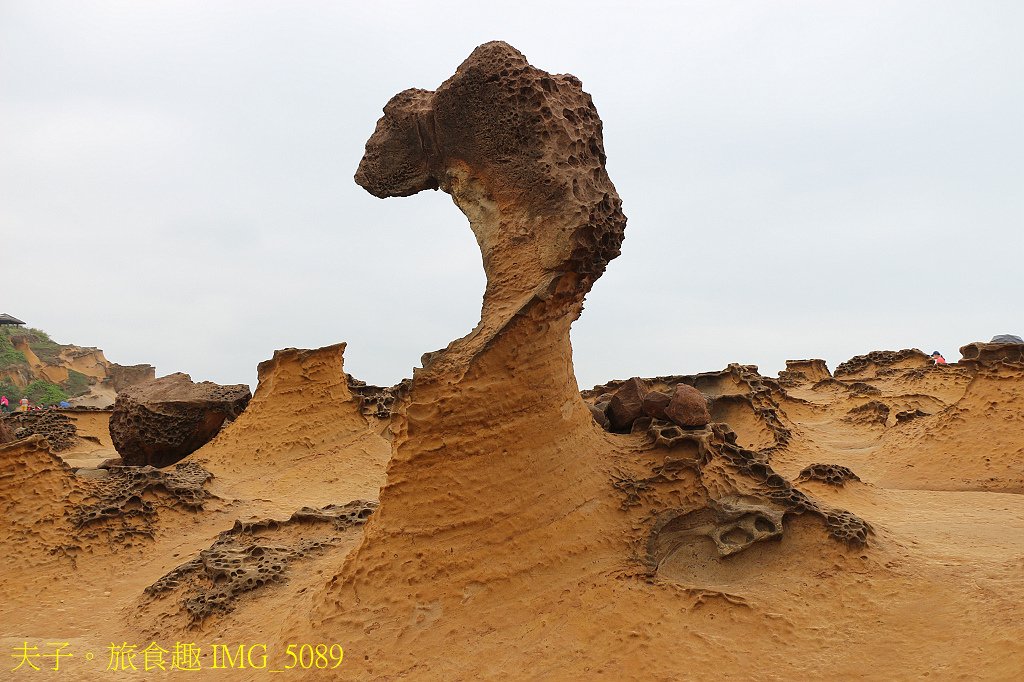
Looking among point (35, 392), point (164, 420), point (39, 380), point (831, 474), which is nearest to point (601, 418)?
point (831, 474)

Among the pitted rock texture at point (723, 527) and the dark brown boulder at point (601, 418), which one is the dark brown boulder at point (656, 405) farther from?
the pitted rock texture at point (723, 527)

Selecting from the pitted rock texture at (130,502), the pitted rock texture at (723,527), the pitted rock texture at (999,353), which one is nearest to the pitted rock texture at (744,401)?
the pitted rock texture at (999,353)

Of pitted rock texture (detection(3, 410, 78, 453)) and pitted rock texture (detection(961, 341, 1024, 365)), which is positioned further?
pitted rock texture (detection(3, 410, 78, 453))

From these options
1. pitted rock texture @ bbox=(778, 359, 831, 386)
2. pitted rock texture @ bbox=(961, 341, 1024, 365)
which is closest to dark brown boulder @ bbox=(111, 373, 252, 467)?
pitted rock texture @ bbox=(961, 341, 1024, 365)

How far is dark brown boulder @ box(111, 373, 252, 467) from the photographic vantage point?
8.48 metres

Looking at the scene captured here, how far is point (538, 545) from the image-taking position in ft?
11.6

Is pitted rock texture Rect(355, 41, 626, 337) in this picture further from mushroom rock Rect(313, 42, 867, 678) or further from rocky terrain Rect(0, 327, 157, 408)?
rocky terrain Rect(0, 327, 157, 408)

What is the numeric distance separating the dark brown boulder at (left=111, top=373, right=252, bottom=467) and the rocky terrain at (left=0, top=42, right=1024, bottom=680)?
3.34 metres

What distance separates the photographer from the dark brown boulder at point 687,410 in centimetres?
430

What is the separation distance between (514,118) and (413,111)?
0.84 m

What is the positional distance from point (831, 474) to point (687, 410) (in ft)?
7.68

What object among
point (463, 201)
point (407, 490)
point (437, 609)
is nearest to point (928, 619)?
point (437, 609)

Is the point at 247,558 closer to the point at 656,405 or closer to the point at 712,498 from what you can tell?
the point at 656,405

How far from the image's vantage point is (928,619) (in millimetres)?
3146
